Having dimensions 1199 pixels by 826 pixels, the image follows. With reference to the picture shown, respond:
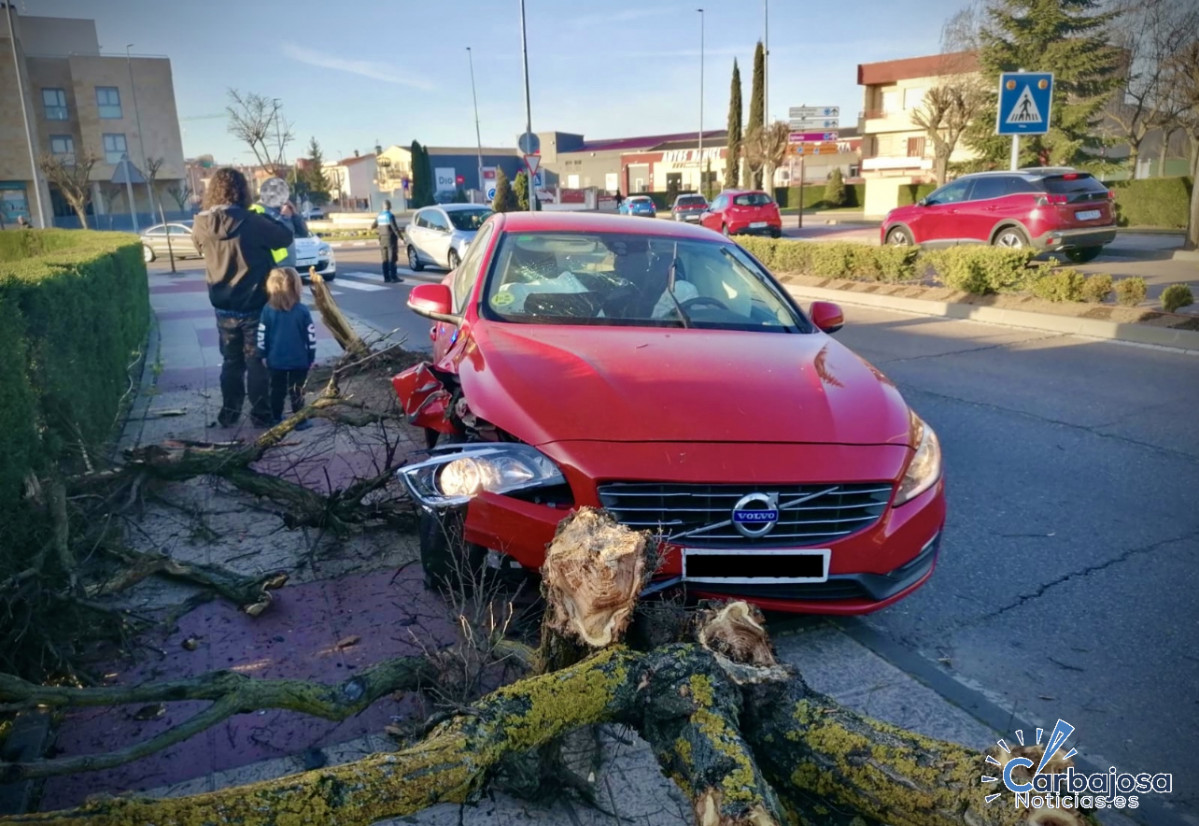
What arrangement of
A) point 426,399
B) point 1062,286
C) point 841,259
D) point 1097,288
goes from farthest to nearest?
point 841,259 → point 1062,286 → point 1097,288 → point 426,399

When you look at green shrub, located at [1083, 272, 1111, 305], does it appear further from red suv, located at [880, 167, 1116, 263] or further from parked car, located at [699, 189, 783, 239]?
parked car, located at [699, 189, 783, 239]

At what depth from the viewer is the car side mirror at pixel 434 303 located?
4801 millimetres

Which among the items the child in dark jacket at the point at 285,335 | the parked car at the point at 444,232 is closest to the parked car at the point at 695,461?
the child in dark jacket at the point at 285,335

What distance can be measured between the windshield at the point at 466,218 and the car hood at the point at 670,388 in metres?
16.2

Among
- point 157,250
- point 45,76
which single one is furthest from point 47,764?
point 45,76

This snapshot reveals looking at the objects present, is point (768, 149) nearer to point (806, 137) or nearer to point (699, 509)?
point (806, 137)

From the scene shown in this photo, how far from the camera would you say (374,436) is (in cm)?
555

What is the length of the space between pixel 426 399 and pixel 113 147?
66702mm

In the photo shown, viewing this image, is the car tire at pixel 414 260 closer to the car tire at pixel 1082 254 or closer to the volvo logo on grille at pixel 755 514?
the car tire at pixel 1082 254

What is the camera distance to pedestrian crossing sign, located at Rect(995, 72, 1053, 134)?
13.9 m

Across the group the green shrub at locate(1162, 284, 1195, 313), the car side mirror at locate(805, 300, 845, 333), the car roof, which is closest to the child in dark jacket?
the car roof

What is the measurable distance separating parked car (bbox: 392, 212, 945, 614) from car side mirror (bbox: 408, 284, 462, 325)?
62 cm

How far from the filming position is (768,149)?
1738 inches

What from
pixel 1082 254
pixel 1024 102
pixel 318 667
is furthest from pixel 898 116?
pixel 318 667
